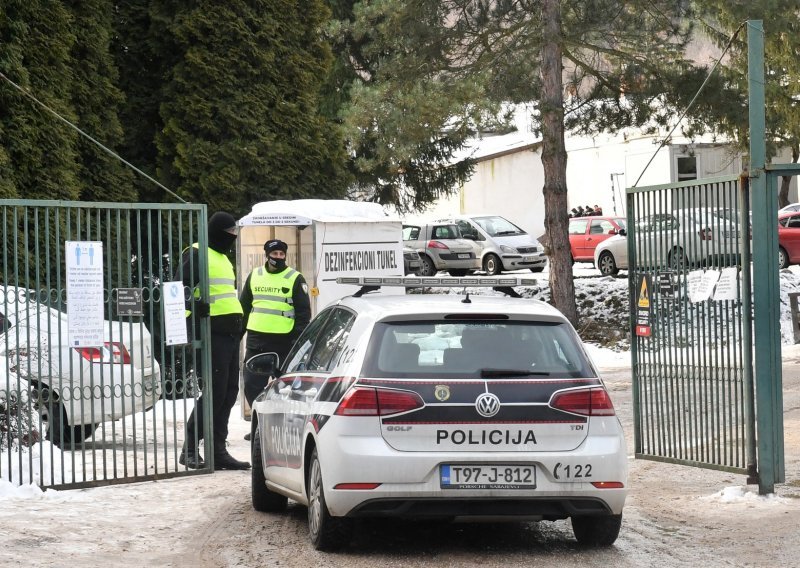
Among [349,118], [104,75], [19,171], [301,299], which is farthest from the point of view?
[349,118]

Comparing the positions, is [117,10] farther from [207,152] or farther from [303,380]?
→ [303,380]

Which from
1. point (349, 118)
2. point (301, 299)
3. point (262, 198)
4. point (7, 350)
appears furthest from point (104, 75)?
point (7, 350)

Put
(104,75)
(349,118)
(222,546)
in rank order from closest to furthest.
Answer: (222,546) → (104,75) → (349,118)

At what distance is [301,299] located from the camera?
12859mm

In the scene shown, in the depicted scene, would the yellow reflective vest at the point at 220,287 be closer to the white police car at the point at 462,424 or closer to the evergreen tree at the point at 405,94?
the white police car at the point at 462,424

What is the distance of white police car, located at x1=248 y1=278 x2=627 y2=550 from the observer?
23.7ft

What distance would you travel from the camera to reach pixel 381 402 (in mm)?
7238

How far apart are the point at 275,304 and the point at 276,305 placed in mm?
13

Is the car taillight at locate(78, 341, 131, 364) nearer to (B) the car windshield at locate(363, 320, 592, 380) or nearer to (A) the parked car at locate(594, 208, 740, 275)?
(B) the car windshield at locate(363, 320, 592, 380)

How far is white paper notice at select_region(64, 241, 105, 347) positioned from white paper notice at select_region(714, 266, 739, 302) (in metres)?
4.53

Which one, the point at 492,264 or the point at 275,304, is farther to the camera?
the point at 492,264

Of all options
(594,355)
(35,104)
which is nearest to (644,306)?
(35,104)

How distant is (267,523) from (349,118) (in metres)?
16.8

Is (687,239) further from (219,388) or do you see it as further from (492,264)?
(492,264)
